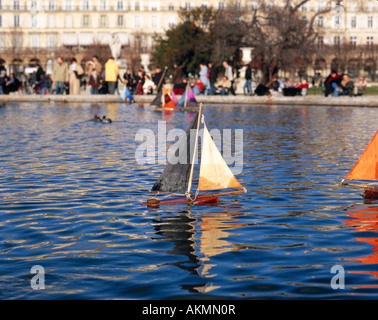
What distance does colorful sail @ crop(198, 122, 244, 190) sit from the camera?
31.3 feet

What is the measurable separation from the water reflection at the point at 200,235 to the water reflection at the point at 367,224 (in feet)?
4.00

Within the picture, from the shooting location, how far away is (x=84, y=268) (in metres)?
6.65

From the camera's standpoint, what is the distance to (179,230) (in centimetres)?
820

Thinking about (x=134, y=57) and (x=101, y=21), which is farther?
(x=101, y=21)

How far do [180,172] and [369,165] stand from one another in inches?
99.4

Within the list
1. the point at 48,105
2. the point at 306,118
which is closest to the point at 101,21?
the point at 48,105

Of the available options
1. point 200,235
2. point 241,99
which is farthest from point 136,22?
point 200,235

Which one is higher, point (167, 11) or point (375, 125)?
point (167, 11)

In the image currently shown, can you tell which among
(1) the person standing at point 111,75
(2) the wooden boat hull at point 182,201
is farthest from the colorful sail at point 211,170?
(1) the person standing at point 111,75

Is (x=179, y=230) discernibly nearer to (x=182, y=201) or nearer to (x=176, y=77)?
(x=182, y=201)

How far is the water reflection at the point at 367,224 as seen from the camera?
7.01 meters

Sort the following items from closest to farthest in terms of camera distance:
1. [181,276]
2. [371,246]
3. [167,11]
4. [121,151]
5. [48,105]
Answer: [181,276] → [371,246] → [121,151] → [48,105] → [167,11]

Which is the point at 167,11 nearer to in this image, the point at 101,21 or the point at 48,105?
the point at 101,21
